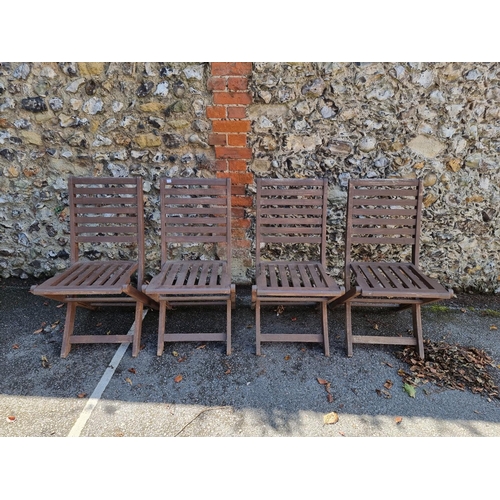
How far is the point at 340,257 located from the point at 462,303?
47.8 inches

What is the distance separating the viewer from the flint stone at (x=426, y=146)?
307 cm

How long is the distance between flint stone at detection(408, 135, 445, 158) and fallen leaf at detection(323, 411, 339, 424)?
2363 millimetres

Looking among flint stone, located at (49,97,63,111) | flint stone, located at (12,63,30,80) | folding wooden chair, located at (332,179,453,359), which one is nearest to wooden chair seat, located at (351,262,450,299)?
folding wooden chair, located at (332,179,453,359)

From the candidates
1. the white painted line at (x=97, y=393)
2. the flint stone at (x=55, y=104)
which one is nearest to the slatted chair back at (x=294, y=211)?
the white painted line at (x=97, y=393)

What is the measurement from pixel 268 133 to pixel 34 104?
2130 millimetres

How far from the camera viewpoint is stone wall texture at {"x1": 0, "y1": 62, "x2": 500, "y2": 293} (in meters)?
2.96

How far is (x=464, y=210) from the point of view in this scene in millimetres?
3221

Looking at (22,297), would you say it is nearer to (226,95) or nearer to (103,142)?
(103,142)

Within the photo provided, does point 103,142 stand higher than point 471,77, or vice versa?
point 471,77

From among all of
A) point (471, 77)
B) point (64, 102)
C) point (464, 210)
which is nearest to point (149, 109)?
point (64, 102)

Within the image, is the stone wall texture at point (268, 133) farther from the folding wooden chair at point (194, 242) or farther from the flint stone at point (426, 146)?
the folding wooden chair at point (194, 242)

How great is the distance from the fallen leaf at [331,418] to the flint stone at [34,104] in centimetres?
341

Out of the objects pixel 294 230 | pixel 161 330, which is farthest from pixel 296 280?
pixel 161 330

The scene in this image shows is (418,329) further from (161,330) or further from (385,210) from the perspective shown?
(161,330)
